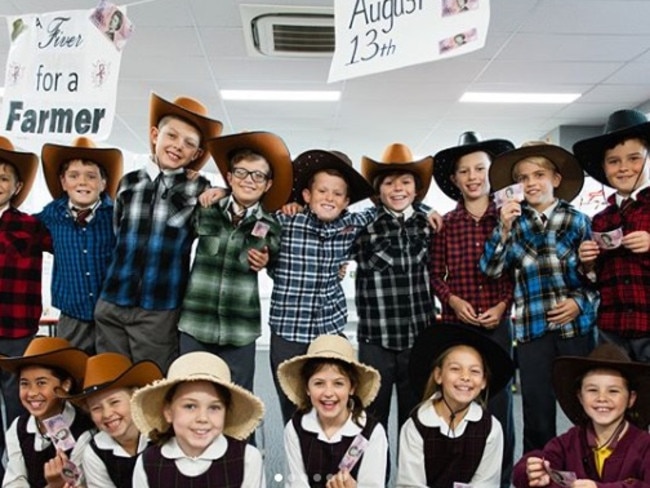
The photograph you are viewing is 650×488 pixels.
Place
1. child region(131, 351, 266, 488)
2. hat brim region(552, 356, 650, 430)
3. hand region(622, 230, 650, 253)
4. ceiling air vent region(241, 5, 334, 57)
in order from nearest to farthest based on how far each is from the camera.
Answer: child region(131, 351, 266, 488) < hat brim region(552, 356, 650, 430) < hand region(622, 230, 650, 253) < ceiling air vent region(241, 5, 334, 57)

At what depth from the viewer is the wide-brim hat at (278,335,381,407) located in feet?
7.77

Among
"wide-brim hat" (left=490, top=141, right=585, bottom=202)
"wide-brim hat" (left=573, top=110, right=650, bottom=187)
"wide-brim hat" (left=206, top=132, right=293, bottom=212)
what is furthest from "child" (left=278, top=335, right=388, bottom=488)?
"wide-brim hat" (left=573, top=110, right=650, bottom=187)

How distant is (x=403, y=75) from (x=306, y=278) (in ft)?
11.5

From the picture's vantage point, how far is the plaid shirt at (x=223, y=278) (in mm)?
2498

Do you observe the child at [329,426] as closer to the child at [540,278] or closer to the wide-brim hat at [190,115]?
the child at [540,278]

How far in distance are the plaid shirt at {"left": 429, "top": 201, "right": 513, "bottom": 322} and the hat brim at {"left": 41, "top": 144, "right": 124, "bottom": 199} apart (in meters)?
1.57

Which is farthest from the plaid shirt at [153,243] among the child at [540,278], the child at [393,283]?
the child at [540,278]

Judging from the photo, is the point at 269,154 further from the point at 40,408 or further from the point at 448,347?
the point at 40,408

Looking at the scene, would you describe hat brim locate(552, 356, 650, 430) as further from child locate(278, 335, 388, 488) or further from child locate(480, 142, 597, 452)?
child locate(278, 335, 388, 488)

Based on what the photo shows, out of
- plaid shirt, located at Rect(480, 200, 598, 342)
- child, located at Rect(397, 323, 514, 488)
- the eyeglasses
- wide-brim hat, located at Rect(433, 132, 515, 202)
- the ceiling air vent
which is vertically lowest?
child, located at Rect(397, 323, 514, 488)

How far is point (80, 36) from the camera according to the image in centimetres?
283

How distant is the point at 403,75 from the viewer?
5.56m

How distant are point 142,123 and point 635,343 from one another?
6317 mm

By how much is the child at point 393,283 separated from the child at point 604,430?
0.65m
